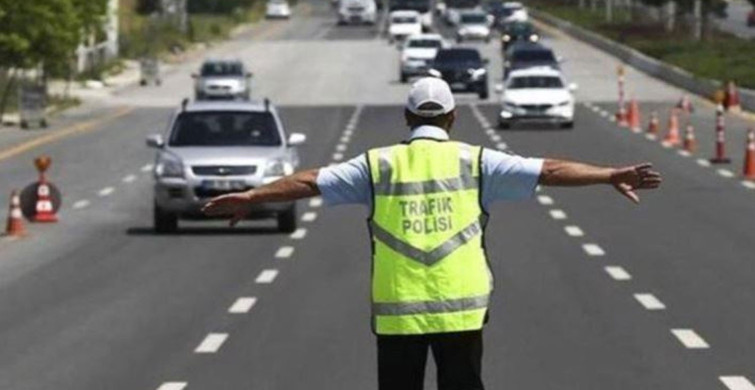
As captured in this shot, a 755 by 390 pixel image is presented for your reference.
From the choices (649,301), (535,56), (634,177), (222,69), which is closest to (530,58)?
(535,56)

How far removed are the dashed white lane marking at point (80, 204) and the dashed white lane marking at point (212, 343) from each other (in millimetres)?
16057

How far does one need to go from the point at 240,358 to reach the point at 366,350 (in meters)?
0.92

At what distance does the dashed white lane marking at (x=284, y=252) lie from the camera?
87.8ft

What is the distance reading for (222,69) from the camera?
74562 mm

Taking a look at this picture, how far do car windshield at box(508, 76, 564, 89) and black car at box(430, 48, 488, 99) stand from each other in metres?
15.2

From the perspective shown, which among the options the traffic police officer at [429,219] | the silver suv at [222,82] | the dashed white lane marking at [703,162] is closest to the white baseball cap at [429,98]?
the traffic police officer at [429,219]

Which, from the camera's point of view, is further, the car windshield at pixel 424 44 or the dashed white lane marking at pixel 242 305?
the car windshield at pixel 424 44

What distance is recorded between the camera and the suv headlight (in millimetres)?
29391

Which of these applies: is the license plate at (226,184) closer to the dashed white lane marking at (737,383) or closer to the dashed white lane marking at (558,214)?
the dashed white lane marking at (558,214)

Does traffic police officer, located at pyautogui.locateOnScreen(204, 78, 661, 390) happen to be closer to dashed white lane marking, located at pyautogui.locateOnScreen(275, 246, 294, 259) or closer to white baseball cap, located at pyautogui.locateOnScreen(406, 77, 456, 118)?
white baseball cap, located at pyautogui.locateOnScreen(406, 77, 456, 118)

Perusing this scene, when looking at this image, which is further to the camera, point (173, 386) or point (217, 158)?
point (217, 158)

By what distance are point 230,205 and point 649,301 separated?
42.0 ft

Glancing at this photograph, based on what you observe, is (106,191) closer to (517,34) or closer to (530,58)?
(530,58)

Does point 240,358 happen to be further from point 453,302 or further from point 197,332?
point 453,302
